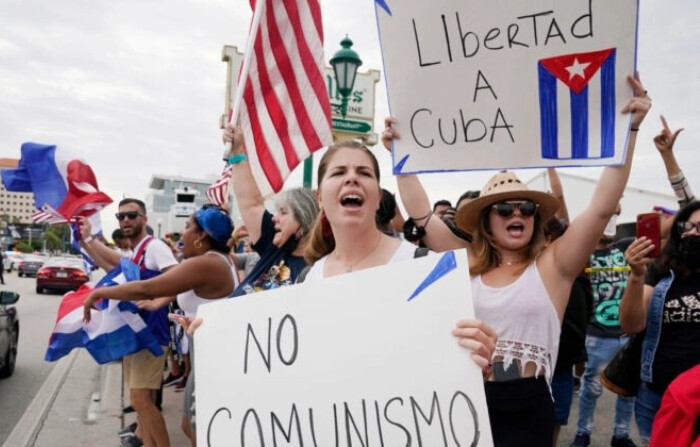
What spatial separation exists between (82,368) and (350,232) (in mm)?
7846

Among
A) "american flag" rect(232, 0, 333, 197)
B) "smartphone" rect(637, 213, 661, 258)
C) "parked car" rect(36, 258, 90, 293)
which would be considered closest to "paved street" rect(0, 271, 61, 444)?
"american flag" rect(232, 0, 333, 197)

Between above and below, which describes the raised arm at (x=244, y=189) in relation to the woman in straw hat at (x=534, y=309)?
above

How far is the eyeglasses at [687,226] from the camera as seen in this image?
9.60 ft

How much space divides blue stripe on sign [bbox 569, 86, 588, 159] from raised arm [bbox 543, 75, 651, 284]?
133 mm

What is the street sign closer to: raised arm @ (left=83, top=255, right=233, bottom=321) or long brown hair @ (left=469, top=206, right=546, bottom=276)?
raised arm @ (left=83, top=255, right=233, bottom=321)

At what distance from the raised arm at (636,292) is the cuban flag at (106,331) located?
3099 mm

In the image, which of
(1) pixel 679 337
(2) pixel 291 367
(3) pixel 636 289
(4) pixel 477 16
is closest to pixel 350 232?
(2) pixel 291 367

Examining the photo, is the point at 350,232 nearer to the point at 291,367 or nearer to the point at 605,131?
the point at 291,367

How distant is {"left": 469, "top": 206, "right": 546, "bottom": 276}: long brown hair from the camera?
7.82ft

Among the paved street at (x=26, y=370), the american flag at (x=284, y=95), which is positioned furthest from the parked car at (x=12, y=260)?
the american flag at (x=284, y=95)

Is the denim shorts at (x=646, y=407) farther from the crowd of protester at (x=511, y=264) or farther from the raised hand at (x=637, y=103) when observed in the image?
the raised hand at (x=637, y=103)

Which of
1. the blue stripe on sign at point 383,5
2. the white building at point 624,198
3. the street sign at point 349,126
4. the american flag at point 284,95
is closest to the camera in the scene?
the blue stripe on sign at point 383,5

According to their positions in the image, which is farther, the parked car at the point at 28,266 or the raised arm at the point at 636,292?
the parked car at the point at 28,266

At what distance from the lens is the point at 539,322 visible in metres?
2.15
